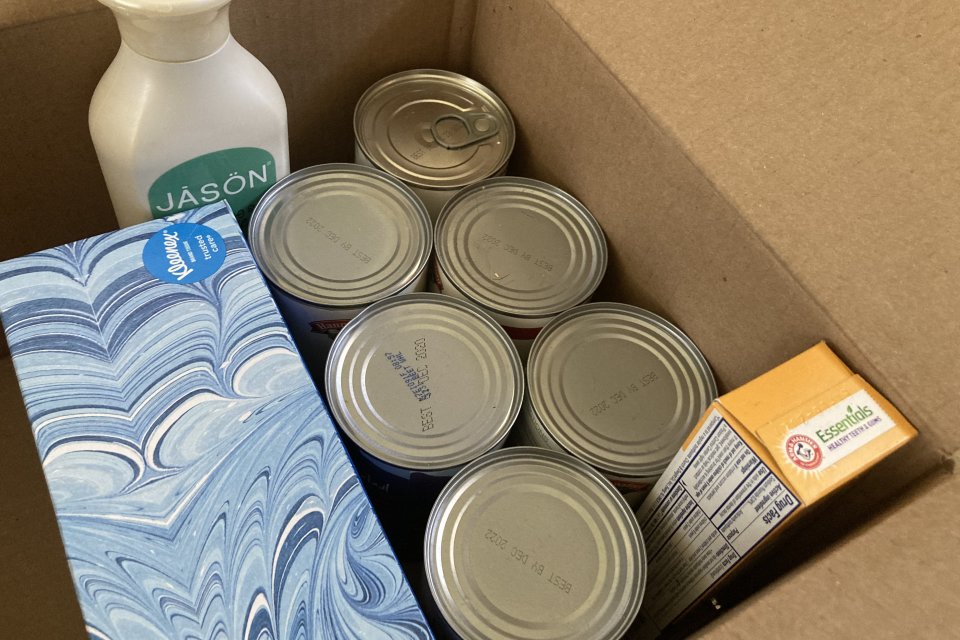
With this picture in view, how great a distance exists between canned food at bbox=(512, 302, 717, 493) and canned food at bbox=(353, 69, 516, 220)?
0.24m

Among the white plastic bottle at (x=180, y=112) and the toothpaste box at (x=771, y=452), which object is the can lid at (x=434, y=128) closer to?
the white plastic bottle at (x=180, y=112)

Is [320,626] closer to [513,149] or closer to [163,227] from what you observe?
[163,227]

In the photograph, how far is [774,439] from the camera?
57 centimetres

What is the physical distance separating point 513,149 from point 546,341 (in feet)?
1.00

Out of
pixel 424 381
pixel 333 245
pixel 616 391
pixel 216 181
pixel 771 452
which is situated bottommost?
pixel 771 452

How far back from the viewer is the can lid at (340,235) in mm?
814

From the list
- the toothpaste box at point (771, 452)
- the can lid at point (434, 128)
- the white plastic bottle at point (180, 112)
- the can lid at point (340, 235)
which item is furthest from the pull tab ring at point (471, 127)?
the toothpaste box at point (771, 452)

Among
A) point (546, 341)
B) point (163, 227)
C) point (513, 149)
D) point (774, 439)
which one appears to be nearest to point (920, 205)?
point (774, 439)

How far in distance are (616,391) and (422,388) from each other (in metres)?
0.20

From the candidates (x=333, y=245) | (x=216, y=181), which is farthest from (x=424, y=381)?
(x=216, y=181)

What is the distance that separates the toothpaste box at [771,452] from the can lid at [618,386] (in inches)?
3.1

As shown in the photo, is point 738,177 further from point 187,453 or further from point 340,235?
point 187,453

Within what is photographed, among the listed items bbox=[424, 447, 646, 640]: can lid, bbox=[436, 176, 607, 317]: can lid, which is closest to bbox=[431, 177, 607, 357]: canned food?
bbox=[436, 176, 607, 317]: can lid

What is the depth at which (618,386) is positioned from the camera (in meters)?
0.80
